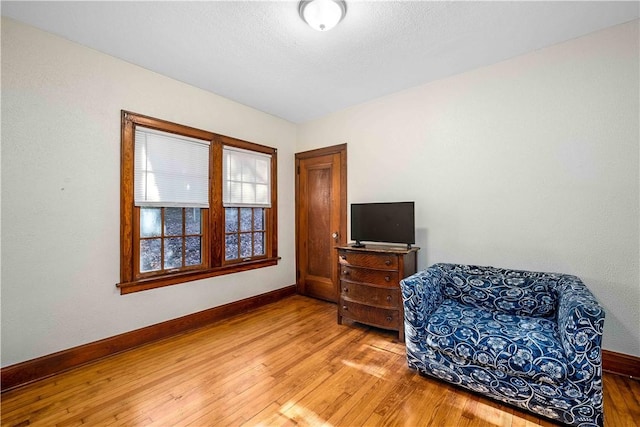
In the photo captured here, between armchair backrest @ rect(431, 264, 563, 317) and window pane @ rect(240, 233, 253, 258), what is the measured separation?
2.34m

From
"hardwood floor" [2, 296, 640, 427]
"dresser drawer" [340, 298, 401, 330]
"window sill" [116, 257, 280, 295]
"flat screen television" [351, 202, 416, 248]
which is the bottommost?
"hardwood floor" [2, 296, 640, 427]

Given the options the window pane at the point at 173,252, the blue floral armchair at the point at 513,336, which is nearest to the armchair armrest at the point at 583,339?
the blue floral armchair at the point at 513,336

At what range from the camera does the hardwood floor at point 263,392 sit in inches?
65.5

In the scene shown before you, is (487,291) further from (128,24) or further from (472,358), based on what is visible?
(128,24)

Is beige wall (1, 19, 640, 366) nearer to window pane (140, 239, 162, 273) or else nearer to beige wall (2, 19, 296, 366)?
beige wall (2, 19, 296, 366)

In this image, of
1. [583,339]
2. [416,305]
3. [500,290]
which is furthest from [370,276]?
[583,339]

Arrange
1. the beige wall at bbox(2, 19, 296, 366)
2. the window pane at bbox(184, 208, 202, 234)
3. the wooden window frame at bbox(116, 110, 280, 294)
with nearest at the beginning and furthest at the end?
the beige wall at bbox(2, 19, 296, 366) → the wooden window frame at bbox(116, 110, 280, 294) → the window pane at bbox(184, 208, 202, 234)

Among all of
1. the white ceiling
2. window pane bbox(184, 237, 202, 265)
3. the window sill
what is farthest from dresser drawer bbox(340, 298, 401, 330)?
the white ceiling

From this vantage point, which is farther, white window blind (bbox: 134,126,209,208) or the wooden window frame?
white window blind (bbox: 134,126,209,208)

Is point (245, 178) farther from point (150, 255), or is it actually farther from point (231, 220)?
point (150, 255)

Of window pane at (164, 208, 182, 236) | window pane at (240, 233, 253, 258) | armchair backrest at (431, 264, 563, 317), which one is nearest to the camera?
armchair backrest at (431, 264, 563, 317)

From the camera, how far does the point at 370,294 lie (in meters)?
2.84

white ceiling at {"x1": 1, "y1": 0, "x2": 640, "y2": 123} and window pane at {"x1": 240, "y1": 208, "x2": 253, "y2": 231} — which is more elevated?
white ceiling at {"x1": 1, "y1": 0, "x2": 640, "y2": 123}

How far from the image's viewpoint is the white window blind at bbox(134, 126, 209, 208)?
266 centimetres
